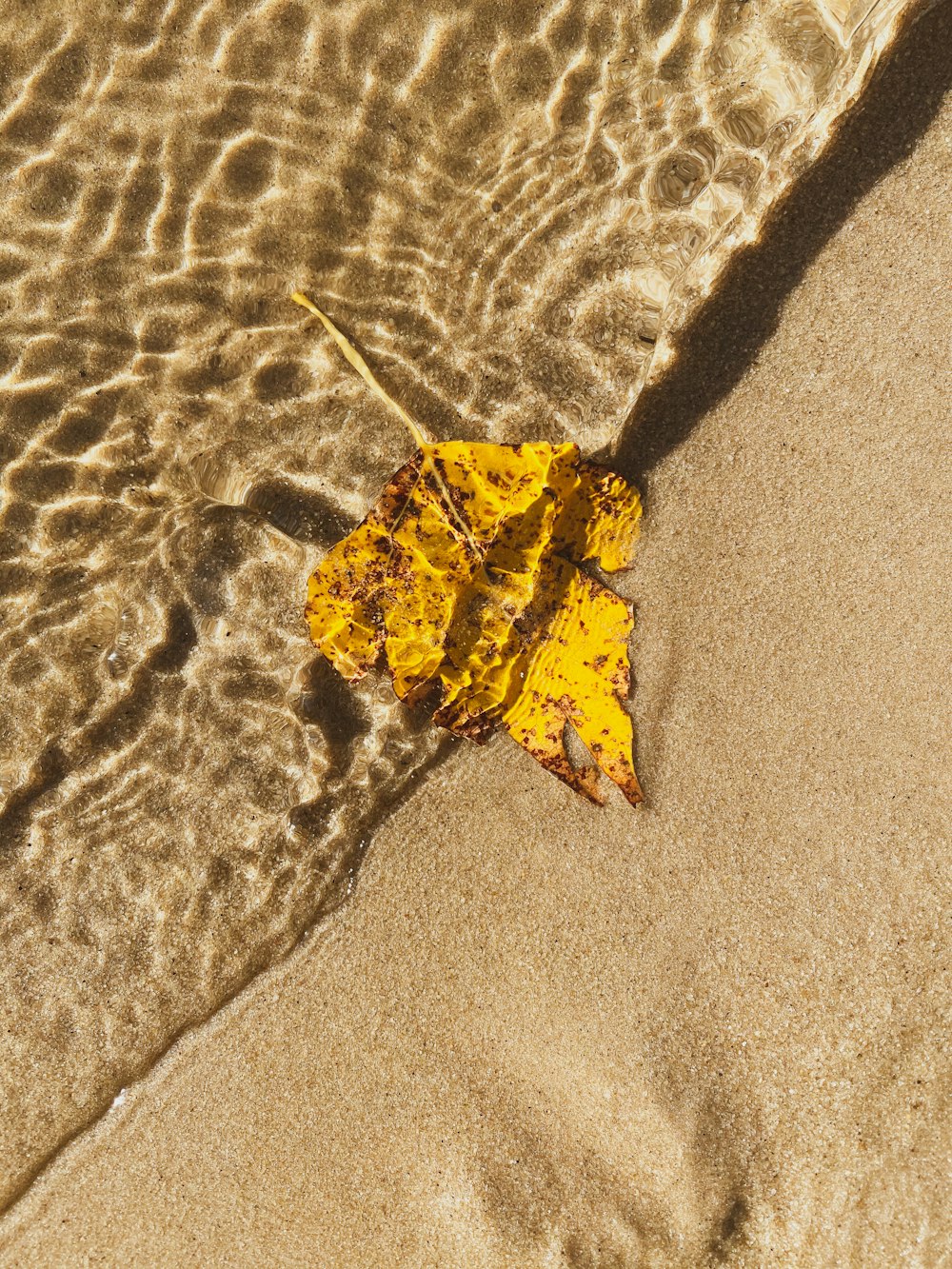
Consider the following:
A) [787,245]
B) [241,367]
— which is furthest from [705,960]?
[241,367]

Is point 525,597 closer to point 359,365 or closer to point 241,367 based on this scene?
point 359,365

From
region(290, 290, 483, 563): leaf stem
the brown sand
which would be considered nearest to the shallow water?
region(290, 290, 483, 563): leaf stem

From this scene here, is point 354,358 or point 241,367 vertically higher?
point 354,358

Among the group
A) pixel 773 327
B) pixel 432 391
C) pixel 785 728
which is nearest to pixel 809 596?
pixel 785 728

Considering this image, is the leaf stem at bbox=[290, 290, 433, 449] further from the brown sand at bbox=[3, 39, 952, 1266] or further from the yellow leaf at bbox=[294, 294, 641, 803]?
the brown sand at bbox=[3, 39, 952, 1266]

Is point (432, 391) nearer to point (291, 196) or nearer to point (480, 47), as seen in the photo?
point (291, 196)
